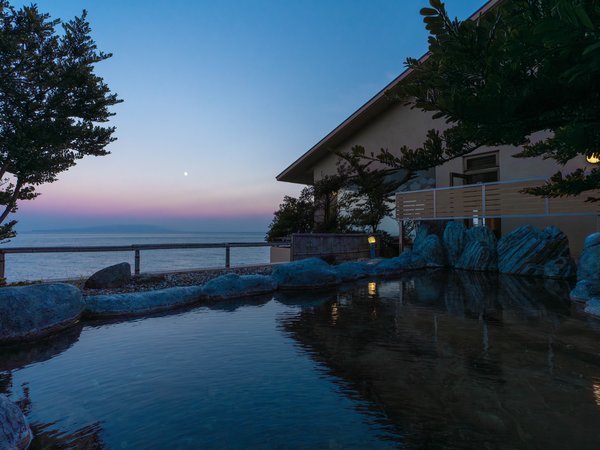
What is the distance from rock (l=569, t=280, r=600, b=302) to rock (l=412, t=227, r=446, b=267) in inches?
237

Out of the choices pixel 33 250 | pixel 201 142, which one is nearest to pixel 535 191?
pixel 33 250

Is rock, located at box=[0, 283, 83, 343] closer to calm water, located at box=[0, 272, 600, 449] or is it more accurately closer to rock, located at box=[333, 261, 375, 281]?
calm water, located at box=[0, 272, 600, 449]

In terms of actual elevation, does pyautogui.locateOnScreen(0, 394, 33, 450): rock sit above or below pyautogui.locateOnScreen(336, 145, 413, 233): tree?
below

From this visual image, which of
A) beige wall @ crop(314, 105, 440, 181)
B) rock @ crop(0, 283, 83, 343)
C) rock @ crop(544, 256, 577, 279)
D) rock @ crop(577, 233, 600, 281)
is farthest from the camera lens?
beige wall @ crop(314, 105, 440, 181)

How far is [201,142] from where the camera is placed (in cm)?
1836

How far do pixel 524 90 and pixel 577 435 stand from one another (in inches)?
98.7

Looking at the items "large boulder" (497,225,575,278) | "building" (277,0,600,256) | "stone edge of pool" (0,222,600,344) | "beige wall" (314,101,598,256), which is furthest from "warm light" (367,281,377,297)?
"beige wall" (314,101,598,256)

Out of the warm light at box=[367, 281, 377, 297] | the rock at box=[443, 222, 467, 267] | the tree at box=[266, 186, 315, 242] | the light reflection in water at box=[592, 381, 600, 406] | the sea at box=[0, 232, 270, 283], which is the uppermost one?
the tree at box=[266, 186, 315, 242]

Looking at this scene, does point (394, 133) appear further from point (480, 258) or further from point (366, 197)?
point (480, 258)

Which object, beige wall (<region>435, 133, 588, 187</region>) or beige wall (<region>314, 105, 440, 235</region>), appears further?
beige wall (<region>314, 105, 440, 235</region>)

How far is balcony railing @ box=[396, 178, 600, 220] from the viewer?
1086cm

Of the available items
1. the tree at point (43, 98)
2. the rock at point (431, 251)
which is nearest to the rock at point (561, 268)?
the rock at point (431, 251)

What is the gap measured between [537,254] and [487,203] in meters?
2.59

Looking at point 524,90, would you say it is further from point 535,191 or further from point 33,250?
point 33,250
